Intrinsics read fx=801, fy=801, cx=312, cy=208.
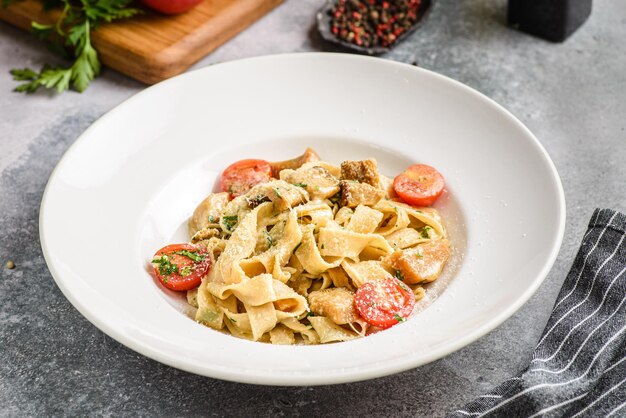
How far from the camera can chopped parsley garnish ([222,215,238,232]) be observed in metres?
3.91

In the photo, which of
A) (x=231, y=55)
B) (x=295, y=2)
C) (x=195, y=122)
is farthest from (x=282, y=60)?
(x=295, y=2)

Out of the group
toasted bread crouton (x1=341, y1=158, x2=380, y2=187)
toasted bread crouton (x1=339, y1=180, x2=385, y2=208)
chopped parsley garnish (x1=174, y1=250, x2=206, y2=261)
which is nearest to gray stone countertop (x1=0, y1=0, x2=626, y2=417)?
chopped parsley garnish (x1=174, y1=250, x2=206, y2=261)

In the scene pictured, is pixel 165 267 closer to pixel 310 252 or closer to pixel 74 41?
pixel 310 252

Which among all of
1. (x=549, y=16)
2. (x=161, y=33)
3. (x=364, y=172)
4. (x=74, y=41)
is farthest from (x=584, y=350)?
(x=74, y=41)

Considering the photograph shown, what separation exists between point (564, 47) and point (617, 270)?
8.69 ft

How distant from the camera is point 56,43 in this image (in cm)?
551

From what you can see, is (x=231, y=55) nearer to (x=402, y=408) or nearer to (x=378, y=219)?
(x=378, y=219)

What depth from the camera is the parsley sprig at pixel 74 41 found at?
5.31 meters

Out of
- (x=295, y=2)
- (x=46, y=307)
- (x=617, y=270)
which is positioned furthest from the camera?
(x=295, y=2)

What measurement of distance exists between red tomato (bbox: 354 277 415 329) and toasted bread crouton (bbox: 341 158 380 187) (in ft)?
2.11

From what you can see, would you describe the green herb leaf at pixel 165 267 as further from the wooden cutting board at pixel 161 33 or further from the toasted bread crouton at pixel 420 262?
the wooden cutting board at pixel 161 33

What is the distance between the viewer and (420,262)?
3.62 meters

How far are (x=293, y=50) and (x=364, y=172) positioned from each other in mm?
1996

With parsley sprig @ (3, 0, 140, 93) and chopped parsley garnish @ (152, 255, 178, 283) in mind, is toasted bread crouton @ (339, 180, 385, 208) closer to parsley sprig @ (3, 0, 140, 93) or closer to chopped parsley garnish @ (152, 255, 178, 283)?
chopped parsley garnish @ (152, 255, 178, 283)
